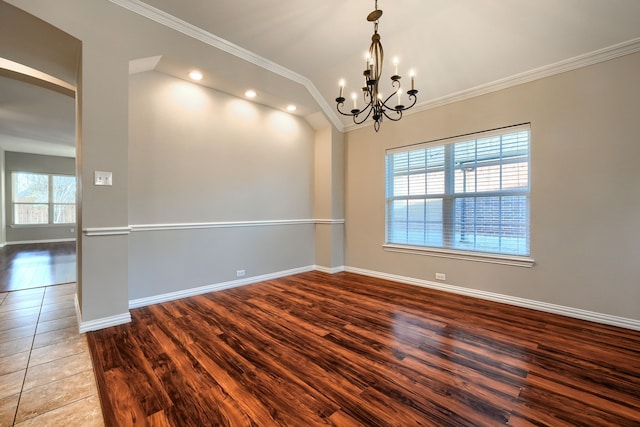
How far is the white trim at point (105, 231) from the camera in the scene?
244cm

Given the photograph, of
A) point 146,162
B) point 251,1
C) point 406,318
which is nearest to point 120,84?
point 146,162

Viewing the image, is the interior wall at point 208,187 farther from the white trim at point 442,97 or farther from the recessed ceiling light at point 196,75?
the white trim at point 442,97

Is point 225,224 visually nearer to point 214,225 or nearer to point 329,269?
point 214,225

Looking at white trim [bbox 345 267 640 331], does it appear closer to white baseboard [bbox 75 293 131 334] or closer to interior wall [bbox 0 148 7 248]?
white baseboard [bbox 75 293 131 334]

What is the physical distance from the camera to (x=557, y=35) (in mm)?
2652

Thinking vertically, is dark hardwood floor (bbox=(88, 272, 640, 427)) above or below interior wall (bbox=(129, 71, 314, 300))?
below

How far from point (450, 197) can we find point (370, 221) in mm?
1322

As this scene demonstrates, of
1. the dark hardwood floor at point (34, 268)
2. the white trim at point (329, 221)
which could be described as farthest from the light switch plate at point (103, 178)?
the white trim at point (329, 221)

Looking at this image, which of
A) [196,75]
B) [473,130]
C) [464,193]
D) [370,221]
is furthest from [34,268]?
[473,130]

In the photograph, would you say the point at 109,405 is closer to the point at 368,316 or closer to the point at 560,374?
the point at 368,316

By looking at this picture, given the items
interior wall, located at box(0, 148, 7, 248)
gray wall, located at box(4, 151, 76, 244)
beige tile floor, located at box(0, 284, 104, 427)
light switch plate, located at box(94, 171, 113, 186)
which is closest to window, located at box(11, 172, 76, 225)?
gray wall, located at box(4, 151, 76, 244)

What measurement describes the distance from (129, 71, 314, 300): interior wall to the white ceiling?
40 centimetres

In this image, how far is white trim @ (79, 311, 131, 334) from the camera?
244cm

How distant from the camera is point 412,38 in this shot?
3115 millimetres
